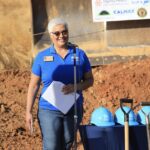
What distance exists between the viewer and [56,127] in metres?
5.72

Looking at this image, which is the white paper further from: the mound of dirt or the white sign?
the white sign

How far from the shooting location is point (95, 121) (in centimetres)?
564

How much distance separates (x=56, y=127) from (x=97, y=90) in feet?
19.4

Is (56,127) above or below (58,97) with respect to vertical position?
below

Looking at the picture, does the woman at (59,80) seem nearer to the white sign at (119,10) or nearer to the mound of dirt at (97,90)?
the mound of dirt at (97,90)

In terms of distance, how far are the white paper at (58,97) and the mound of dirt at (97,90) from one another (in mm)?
3422

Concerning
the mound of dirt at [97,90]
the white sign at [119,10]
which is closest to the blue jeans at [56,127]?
the mound of dirt at [97,90]

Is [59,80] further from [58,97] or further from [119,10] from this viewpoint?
[119,10]

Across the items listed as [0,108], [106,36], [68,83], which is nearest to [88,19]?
[106,36]

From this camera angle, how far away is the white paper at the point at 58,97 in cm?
571

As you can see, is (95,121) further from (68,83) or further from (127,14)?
(127,14)

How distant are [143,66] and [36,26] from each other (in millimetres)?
2519

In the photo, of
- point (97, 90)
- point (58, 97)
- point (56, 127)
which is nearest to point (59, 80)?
point (58, 97)

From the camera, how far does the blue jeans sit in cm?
572
